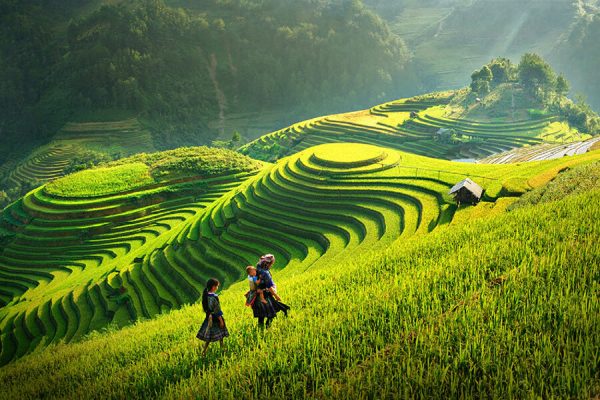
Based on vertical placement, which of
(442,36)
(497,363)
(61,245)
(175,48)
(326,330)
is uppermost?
(442,36)

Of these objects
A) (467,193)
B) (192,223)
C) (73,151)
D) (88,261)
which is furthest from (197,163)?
Result: (73,151)

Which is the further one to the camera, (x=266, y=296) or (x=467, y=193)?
(x=467, y=193)

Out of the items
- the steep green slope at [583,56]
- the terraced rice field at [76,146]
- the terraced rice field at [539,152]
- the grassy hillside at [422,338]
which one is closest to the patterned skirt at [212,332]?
the grassy hillside at [422,338]

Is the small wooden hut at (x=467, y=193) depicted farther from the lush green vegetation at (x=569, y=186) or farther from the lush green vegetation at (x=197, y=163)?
the lush green vegetation at (x=197, y=163)

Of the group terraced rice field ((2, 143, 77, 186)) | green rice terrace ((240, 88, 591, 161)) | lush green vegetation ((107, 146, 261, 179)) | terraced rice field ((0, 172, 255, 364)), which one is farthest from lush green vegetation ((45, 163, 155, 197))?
terraced rice field ((2, 143, 77, 186))

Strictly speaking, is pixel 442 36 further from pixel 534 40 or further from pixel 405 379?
pixel 405 379

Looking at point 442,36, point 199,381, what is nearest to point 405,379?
point 199,381

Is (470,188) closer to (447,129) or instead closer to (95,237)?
(95,237)
